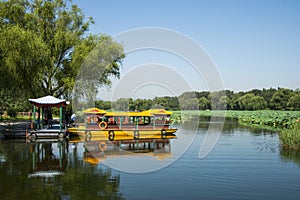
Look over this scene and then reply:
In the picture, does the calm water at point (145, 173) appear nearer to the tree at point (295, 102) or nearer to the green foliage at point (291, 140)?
the green foliage at point (291, 140)

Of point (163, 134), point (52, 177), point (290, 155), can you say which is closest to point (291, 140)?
point (290, 155)

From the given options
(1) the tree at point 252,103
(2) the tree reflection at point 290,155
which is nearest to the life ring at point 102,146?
(2) the tree reflection at point 290,155

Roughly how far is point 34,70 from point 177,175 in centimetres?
1524

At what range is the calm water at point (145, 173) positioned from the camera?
920cm

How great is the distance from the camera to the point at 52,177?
35.6 feet

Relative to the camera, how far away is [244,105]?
90.8 meters

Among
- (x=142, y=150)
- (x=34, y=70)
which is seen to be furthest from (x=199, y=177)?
(x=34, y=70)

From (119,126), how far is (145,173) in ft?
31.4

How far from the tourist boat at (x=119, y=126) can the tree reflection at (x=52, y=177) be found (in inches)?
156

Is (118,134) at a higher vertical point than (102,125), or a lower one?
lower

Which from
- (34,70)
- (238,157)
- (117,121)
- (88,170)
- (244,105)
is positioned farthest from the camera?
(244,105)

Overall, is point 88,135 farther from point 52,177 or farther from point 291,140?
point 291,140

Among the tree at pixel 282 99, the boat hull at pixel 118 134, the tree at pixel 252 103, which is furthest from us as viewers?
the tree at pixel 252 103

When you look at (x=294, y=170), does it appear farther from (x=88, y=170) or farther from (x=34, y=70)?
(x=34, y=70)
